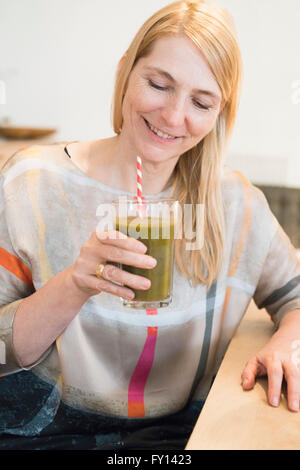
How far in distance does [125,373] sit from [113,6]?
13.3ft

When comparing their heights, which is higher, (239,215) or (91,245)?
(91,245)

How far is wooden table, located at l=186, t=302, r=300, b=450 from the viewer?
32.2 inches

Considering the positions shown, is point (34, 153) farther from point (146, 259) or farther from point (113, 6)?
point (113, 6)

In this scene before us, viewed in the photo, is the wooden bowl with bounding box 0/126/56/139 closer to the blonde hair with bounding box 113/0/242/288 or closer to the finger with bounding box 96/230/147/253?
the blonde hair with bounding box 113/0/242/288

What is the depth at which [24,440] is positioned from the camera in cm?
116

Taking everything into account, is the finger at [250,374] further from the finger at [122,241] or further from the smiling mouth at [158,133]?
the smiling mouth at [158,133]

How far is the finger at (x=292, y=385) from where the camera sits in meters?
0.95

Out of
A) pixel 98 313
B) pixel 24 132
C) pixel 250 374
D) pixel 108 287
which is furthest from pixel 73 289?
pixel 24 132

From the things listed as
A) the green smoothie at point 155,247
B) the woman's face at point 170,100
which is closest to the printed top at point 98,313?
the woman's face at point 170,100

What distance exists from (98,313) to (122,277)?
40 cm

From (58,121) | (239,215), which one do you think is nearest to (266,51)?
(58,121)

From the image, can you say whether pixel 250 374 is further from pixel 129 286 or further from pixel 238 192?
pixel 238 192

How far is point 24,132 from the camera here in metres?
4.67

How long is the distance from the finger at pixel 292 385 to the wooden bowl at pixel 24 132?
4.04 m
